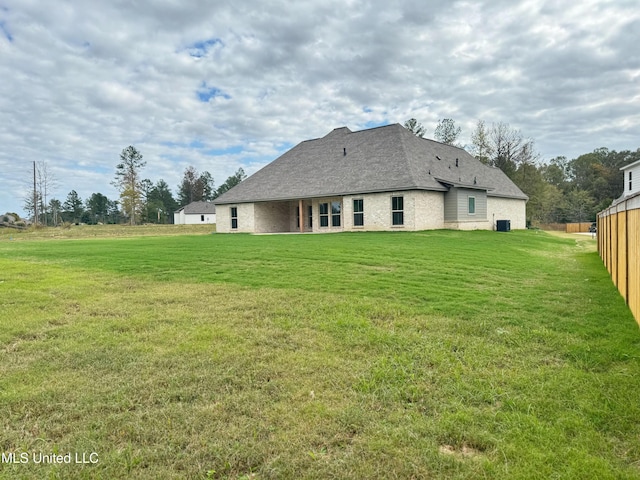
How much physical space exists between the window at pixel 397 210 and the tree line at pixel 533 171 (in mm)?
29136

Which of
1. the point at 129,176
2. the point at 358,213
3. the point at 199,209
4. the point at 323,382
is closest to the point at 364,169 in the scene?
the point at 358,213

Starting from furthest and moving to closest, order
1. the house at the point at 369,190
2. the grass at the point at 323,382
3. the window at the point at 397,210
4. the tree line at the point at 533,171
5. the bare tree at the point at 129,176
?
1. the bare tree at the point at 129,176
2. the tree line at the point at 533,171
3. the house at the point at 369,190
4. the window at the point at 397,210
5. the grass at the point at 323,382

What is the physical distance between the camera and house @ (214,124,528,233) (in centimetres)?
2434

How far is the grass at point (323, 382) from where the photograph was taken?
2623 millimetres

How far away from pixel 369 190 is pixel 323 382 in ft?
70.5

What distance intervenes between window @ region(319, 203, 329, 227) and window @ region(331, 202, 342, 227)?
51 cm

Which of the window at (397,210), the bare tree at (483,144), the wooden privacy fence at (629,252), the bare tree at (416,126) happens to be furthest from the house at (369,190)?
the bare tree at (416,126)

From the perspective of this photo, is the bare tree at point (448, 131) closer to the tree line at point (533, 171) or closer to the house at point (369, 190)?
the tree line at point (533, 171)

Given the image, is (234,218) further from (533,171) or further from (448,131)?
(533,171)

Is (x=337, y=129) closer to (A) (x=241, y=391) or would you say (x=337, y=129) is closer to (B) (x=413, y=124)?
(B) (x=413, y=124)

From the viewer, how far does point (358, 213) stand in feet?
84.0

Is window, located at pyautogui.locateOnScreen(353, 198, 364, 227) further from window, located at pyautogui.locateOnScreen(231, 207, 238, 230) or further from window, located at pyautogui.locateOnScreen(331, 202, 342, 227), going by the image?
window, located at pyautogui.locateOnScreen(231, 207, 238, 230)

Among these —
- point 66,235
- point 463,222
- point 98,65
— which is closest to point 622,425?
point 463,222

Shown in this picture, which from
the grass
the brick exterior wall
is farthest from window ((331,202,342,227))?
the grass
